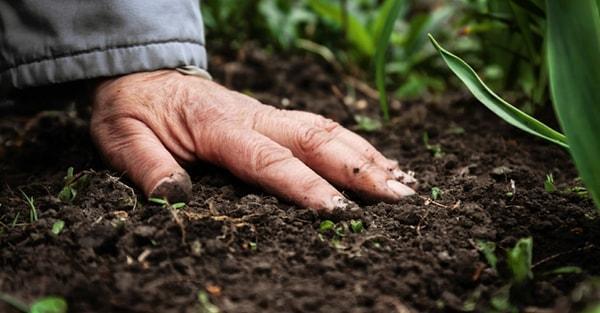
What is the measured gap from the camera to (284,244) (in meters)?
1.14

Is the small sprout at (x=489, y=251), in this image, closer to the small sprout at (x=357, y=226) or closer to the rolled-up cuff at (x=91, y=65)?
the small sprout at (x=357, y=226)

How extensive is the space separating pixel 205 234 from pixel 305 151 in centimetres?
35

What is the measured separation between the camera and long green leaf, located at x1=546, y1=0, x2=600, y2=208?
103 centimetres

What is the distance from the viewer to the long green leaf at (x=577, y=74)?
1025 mm

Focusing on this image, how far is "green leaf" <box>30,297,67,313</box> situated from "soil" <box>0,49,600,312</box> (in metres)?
0.03

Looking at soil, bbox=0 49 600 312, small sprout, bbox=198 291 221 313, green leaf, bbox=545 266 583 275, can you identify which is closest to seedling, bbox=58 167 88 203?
soil, bbox=0 49 600 312

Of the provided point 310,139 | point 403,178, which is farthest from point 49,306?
point 403,178

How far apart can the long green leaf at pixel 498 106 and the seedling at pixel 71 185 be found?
2.40 feet

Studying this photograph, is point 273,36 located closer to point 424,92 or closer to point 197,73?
point 424,92

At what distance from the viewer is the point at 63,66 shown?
1.45 meters

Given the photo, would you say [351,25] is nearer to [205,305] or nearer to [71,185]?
[71,185]

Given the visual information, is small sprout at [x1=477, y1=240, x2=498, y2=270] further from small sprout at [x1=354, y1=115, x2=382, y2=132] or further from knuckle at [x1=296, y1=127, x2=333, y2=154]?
small sprout at [x1=354, y1=115, x2=382, y2=132]

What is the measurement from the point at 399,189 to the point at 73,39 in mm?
756

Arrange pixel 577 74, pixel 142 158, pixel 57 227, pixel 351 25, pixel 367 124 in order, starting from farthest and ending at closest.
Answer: pixel 351 25 < pixel 367 124 < pixel 142 158 < pixel 57 227 < pixel 577 74
